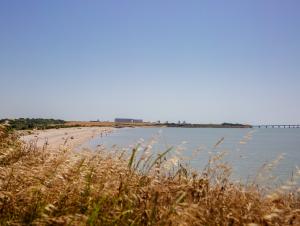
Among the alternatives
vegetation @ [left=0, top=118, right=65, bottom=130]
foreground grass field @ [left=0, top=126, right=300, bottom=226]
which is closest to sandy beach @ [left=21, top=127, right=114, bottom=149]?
vegetation @ [left=0, top=118, right=65, bottom=130]

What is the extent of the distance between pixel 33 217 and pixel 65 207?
0.36 m

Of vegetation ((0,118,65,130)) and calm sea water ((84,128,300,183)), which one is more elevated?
vegetation ((0,118,65,130))

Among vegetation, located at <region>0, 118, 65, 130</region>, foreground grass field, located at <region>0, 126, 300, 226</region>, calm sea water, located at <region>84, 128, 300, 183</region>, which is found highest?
vegetation, located at <region>0, 118, 65, 130</region>

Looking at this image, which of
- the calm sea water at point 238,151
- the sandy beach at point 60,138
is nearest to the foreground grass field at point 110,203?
the calm sea water at point 238,151

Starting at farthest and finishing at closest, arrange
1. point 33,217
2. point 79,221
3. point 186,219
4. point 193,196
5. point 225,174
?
point 225,174
point 193,196
point 33,217
point 186,219
point 79,221

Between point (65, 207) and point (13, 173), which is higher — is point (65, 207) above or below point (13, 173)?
below

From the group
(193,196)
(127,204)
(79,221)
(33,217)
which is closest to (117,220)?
(127,204)

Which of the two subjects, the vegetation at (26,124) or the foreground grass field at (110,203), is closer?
the foreground grass field at (110,203)

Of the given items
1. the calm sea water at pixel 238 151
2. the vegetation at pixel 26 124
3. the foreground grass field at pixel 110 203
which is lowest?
the calm sea water at pixel 238 151

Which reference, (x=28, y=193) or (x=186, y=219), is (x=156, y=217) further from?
(x=28, y=193)

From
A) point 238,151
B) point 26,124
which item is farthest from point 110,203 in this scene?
point 26,124

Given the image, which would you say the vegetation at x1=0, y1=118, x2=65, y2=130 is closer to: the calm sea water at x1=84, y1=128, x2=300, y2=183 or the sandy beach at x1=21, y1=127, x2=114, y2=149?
the sandy beach at x1=21, y1=127, x2=114, y2=149

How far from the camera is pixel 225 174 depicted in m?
5.89

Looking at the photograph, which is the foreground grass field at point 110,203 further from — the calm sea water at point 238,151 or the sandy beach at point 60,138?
the sandy beach at point 60,138
